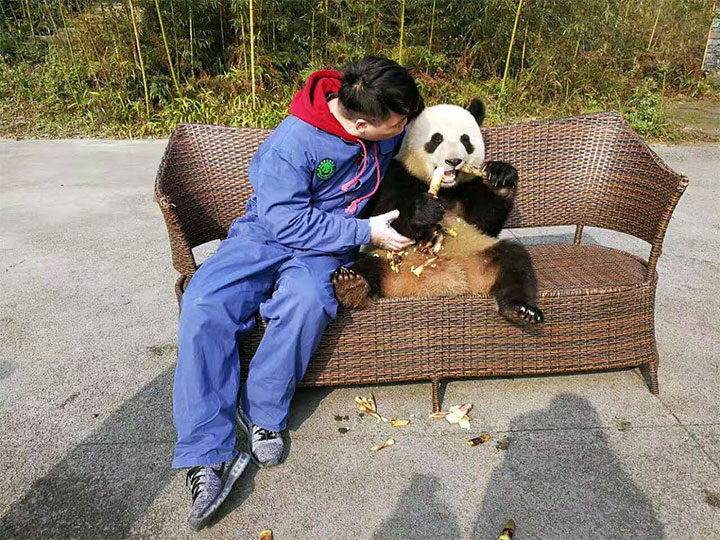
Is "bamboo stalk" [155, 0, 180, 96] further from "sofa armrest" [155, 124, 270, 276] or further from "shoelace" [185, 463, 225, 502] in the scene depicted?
"shoelace" [185, 463, 225, 502]

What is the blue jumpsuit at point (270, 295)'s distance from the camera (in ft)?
6.26

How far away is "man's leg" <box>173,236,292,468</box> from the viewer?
6.19 ft

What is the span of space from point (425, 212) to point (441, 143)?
356mm

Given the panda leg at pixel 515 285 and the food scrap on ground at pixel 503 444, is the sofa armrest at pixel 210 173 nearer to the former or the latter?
the panda leg at pixel 515 285

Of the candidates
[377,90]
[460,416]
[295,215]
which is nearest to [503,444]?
[460,416]

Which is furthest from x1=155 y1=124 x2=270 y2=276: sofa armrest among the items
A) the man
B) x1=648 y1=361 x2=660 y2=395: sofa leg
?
x1=648 y1=361 x2=660 y2=395: sofa leg

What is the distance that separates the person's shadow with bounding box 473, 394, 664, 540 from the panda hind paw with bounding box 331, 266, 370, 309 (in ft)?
2.56

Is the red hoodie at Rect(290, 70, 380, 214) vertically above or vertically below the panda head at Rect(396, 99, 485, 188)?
above

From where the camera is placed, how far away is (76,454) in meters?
2.11

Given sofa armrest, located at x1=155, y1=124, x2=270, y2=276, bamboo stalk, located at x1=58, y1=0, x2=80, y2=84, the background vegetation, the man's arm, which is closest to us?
the man's arm

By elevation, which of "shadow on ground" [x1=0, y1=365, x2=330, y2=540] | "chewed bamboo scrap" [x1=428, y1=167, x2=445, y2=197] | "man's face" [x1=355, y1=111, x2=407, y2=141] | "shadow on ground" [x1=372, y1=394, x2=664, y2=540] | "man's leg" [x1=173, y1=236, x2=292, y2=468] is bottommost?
"shadow on ground" [x1=0, y1=365, x2=330, y2=540]

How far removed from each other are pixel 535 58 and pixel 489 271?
229 inches

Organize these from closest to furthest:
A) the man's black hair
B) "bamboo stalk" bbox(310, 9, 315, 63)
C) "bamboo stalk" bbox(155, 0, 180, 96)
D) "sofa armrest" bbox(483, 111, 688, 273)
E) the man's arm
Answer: the man's black hair, the man's arm, "sofa armrest" bbox(483, 111, 688, 273), "bamboo stalk" bbox(155, 0, 180, 96), "bamboo stalk" bbox(310, 9, 315, 63)

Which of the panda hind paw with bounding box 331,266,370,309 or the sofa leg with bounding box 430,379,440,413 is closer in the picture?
the panda hind paw with bounding box 331,266,370,309
